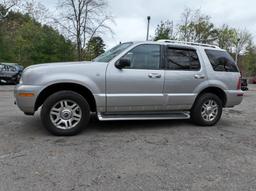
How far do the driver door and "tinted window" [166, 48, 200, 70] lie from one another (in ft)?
0.84

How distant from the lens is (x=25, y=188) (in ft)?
8.82

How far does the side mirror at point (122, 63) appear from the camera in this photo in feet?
15.2

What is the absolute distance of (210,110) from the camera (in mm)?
5625

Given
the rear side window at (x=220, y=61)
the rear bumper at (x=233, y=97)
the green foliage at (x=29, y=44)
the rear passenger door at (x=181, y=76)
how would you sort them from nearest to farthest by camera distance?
the rear passenger door at (x=181, y=76)
the rear side window at (x=220, y=61)
the rear bumper at (x=233, y=97)
the green foliage at (x=29, y=44)

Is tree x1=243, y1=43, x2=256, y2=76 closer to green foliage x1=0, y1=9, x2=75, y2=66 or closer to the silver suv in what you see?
green foliage x1=0, y1=9, x2=75, y2=66

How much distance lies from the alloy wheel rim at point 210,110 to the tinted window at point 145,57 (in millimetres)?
1507

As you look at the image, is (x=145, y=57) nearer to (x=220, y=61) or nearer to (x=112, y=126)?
(x=112, y=126)

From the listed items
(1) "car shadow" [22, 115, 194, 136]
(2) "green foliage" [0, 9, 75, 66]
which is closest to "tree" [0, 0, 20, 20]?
(2) "green foliage" [0, 9, 75, 66]

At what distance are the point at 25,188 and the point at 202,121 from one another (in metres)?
4.01

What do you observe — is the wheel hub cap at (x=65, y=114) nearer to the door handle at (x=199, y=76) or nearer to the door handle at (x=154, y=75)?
the door handle at (x=154, y=75)

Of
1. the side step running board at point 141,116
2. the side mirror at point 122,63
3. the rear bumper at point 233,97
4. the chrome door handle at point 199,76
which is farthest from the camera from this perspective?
the rear bumper at point 233,97

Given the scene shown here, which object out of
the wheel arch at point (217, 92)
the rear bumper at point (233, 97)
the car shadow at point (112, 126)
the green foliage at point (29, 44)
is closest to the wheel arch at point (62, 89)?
the car shadow at point (112, 126)

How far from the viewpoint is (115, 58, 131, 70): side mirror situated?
4.63 metres

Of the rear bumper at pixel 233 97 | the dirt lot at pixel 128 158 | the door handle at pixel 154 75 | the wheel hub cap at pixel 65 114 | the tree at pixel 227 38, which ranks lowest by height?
the dirt lot at pixel 128 158
